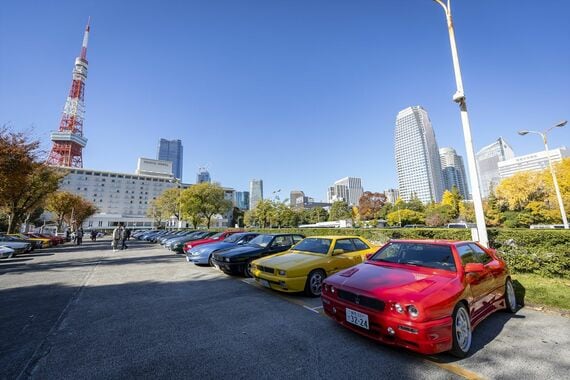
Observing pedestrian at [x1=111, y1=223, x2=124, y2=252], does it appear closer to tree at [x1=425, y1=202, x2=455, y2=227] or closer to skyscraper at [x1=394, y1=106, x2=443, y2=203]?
tree at [x1=425, y1=202, x2=455, y2=227]

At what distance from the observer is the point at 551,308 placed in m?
5.02

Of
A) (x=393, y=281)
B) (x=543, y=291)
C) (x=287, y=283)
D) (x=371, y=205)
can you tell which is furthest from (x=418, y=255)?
(x=371, y=205)

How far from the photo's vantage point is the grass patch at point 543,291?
17.1 ft

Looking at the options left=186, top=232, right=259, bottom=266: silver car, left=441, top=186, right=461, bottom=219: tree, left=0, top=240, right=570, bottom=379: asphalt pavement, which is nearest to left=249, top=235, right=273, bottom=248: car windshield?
left=186, top=232, right=259, bottom=266: silver car

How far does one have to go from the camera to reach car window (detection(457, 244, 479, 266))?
13.6 ft

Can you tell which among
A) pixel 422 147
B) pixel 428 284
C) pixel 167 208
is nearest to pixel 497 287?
pixel 428 284

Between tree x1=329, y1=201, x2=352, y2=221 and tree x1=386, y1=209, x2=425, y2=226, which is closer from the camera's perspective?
tree x1=386, y1=209, x2=425, y2=226

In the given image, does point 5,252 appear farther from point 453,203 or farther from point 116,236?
point 453,203

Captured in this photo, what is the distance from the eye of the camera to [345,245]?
7.18m

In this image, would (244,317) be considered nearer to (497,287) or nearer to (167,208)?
(497,287)

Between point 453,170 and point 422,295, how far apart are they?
16225cm

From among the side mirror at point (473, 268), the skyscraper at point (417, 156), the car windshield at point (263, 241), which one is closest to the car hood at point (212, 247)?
the car windshield at point (263, 241)

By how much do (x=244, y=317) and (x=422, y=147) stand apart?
14014 centimetres

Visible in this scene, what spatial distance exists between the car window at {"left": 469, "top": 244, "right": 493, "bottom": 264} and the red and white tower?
113m
